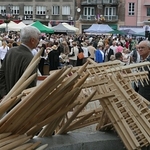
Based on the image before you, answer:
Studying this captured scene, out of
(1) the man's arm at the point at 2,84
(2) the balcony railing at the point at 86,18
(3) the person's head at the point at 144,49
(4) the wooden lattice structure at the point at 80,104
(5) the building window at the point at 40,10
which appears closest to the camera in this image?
(4) the wooden lattice structure at the point at 80,104

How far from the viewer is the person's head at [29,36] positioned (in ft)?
18.4

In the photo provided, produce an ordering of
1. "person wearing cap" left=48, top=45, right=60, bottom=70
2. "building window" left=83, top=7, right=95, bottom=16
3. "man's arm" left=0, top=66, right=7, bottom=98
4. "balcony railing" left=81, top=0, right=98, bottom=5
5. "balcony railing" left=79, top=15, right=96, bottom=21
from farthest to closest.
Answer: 1. "building window" left=83, top=7, right=95, bottom=16
2. "balcony railing" left=81, top=0, right=98, bottom=5
3. "balcony railing" left=79, top=15, right=96, bottom=21
4. "person wearing cap" left=48, top=45, right=60, bottom=70
5. "man's arm" left=0, top=66, right=7, bottom=98

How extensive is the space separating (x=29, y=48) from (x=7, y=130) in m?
1.81

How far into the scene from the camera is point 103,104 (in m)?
4.84

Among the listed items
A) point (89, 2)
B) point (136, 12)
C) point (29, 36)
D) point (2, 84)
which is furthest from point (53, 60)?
point (89, 2)

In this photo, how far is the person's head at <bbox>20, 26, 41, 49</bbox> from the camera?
5.61 m

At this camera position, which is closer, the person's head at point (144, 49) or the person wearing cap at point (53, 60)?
the person's head at point (144, 49)

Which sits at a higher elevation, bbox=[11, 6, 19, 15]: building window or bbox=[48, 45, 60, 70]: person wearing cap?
bbox=[11, 6, 19, 15]: building window

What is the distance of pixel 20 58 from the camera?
5629mm

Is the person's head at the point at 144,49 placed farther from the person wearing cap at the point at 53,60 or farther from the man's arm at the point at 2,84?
the person wearing cap at the point at 53,60

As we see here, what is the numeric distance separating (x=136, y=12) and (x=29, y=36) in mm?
82178

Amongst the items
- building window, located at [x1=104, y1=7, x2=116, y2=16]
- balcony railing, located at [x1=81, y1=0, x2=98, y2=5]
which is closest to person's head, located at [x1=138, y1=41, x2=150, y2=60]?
balcony railing, located at [x1=81, y1=0, x2=98, y2=5]

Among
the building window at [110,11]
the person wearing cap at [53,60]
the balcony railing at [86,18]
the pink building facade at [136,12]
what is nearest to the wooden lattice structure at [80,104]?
the person wearing cap at [53,60]

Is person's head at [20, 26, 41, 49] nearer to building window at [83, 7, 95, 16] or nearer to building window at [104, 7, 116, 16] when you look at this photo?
building window at [104, 7, 116, 16]
